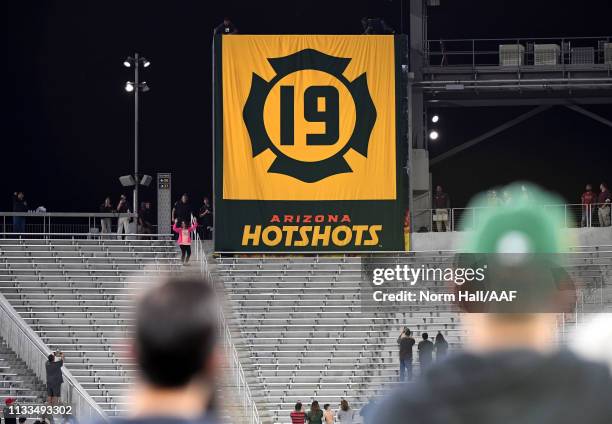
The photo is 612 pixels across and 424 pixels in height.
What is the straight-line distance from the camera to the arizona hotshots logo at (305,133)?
1171 inches

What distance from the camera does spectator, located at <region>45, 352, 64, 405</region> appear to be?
22.6m

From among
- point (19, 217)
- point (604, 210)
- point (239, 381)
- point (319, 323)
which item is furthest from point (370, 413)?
point (19, 217)

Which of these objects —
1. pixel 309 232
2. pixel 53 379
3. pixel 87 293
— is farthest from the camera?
pixel 309 232

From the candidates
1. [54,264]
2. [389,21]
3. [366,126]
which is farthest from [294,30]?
[54,264]

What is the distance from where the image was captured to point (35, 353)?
976 inches

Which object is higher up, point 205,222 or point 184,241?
point 205,222

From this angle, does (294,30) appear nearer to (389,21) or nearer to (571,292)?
(389,21)

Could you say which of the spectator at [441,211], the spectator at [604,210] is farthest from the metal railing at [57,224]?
the spectator at [604,210]

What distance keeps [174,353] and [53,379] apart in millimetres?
21491

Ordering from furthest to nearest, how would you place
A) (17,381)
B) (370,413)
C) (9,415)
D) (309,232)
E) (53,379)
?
(309,232) < (17,381) < (53,379) < (9,415) < (370,413)

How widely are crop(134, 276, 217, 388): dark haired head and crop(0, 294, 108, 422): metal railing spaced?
67.8 ft

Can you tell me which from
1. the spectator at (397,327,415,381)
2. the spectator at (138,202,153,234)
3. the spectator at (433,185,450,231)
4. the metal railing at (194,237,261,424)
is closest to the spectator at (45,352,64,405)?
the metal railing at (194,237,261,424)

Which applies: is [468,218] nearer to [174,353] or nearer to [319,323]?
[319,323]

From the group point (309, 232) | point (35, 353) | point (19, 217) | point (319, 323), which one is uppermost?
point (19, 217)
